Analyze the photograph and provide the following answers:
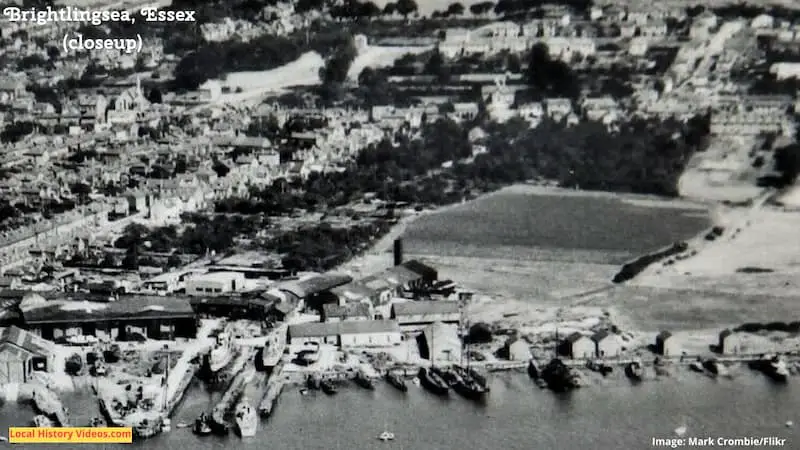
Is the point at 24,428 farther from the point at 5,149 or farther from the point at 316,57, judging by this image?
the point at 316,57

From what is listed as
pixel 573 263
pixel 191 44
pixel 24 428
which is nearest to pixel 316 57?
pixel 191 44

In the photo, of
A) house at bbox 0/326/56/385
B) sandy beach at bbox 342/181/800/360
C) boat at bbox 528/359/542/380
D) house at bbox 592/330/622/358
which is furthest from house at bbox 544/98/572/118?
house at bbox 0/326/56/385

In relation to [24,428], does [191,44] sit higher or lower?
higher

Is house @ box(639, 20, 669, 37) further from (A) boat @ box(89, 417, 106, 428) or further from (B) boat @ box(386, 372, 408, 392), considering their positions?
(A) boat @ box(89, 417, 106, 428)

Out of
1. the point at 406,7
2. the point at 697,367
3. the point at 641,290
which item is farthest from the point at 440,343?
the point at 406,7

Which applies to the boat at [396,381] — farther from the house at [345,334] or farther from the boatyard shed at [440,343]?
the house at [345,334]

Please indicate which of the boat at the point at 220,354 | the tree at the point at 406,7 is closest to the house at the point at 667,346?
the boat at the point at 220,354
